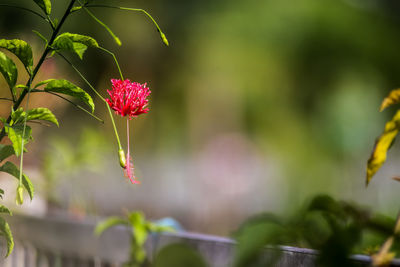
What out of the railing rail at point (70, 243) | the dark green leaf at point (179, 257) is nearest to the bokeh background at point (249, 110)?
the railing rail at point (70, 243)

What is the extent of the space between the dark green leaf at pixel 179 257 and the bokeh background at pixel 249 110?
2.09m

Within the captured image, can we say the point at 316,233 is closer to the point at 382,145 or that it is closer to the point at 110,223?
the point at 382,145

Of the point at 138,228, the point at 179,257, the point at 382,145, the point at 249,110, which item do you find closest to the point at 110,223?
the point at 138,228

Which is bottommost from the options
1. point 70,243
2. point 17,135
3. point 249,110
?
point 70,243

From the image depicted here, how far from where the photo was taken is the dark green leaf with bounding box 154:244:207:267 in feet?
0.90

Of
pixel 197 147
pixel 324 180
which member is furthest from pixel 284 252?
pixel 197 147

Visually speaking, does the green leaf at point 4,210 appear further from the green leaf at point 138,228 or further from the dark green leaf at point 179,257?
the green leaf at point 138,228

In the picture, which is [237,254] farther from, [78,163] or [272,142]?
[272,142]

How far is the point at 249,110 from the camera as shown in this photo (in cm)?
295

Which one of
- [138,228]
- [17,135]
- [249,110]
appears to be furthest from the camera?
[249,110]

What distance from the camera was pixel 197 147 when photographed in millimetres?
2896

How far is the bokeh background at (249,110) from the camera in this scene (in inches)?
103

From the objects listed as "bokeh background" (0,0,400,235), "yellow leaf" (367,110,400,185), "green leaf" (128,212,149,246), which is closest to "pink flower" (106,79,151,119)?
"yellow leaf" (367,110,400,185)

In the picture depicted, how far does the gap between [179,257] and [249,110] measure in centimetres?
269
